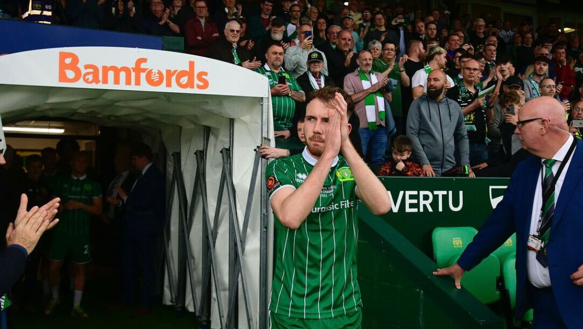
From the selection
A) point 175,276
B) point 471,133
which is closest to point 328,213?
point 175,276

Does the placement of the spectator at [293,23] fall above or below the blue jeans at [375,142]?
above

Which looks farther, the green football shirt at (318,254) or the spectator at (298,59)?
the spectator at (298,59)

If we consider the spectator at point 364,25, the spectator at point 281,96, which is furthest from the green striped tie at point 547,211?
the spectator at point 364,25

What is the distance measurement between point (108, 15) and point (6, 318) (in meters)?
5.39

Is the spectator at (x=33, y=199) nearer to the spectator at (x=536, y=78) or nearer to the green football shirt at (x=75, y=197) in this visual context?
the green football shirt at (x=75, y=197)

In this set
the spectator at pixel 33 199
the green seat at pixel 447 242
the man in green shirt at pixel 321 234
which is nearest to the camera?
the man in green shirt at pixel 321 234

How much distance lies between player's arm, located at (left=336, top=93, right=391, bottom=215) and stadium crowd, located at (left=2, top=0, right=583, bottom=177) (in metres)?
3.49

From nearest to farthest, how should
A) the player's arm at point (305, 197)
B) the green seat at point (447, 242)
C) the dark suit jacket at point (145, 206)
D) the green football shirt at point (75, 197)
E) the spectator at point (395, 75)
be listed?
the player's arm at point (305, 197)
the green seat at point (447, 242)
the dark suit jacket at point (145, 206)
the green football shirt at point (75, 197)
the spectator at point (395, 75)

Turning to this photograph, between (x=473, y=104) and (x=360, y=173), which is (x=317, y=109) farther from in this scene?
(x=473, y=104)

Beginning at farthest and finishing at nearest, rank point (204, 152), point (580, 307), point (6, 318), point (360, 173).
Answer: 1. point (204, 152)
2. point (6, 318)
3. point (580, 307)
4. point (360, 173)

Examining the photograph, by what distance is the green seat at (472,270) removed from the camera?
5266 millimetres

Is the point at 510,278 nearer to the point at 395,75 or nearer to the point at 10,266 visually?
the point at 10,266

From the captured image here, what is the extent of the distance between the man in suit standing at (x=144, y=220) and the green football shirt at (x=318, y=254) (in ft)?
14.1

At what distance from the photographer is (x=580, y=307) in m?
3.02
